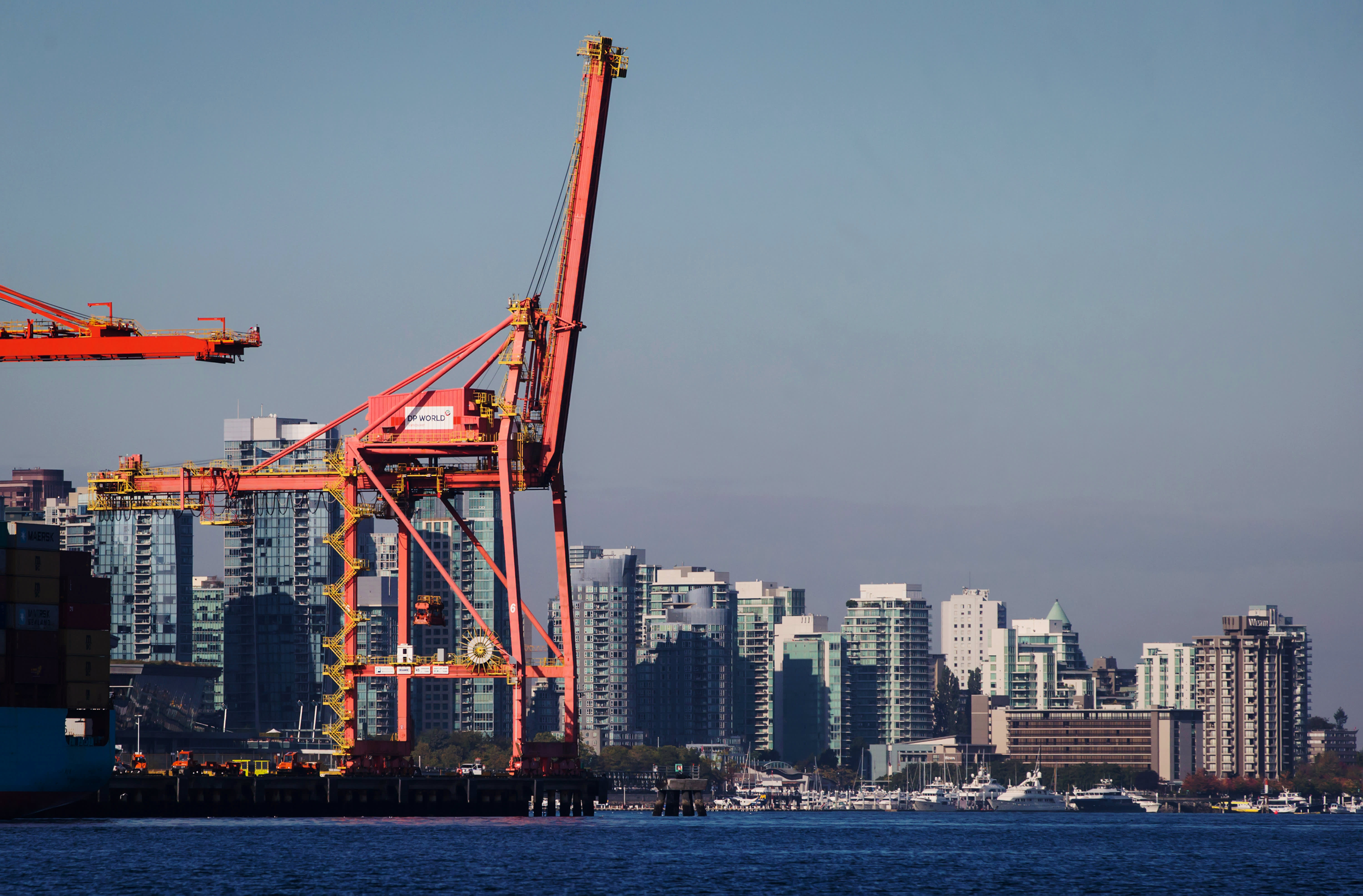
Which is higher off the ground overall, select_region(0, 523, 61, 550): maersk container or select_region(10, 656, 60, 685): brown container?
select_region(0, 523, 61, 550): maersk container

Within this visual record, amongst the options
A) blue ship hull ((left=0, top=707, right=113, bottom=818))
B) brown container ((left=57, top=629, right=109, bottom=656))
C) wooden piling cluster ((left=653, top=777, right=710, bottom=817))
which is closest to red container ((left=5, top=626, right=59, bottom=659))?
brown container ((left=57, top=629, right=109, bottom=656))

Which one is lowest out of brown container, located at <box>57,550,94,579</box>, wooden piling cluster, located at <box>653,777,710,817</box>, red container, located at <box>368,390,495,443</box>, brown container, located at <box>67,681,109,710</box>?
wooden piling cluster, located at <box>653,777,710,817</box>

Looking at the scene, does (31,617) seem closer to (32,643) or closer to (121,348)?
(32,643)

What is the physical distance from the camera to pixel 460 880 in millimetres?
62531

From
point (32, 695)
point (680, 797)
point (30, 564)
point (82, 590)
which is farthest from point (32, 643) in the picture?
point (680, 797)

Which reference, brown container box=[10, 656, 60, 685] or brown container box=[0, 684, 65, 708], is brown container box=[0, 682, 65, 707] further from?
brown container box=[10, 656, 60, 685]

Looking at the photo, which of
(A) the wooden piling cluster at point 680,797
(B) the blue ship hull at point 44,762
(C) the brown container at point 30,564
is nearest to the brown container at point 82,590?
(C) the brown container at point 30,564

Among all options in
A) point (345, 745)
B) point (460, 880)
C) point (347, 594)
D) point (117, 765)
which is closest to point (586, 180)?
point (347, 594)

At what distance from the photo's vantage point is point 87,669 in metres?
85.1

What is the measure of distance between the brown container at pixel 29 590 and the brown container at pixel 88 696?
12.8ft

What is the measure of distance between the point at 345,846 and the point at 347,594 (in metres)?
17.5

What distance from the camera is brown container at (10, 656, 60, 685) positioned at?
266 ft

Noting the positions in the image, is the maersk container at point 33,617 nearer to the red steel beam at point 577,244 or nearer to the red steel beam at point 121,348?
the red steel beam at point 121,348

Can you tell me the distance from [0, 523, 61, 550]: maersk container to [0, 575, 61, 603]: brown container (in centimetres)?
50
